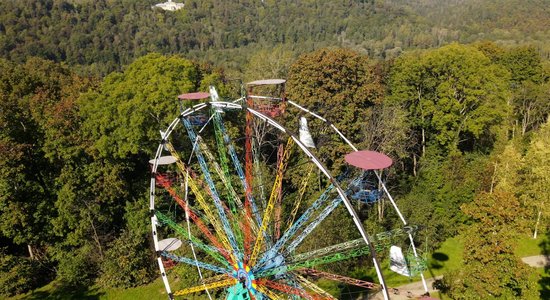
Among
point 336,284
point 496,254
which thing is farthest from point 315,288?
point 336,284

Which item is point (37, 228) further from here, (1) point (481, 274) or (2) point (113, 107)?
(1) point (481, 274)

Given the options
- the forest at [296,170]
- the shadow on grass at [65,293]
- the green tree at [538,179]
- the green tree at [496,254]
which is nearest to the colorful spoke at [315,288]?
the forest at [296,170]

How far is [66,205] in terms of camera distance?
29.8 m

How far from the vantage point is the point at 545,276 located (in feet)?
90.0

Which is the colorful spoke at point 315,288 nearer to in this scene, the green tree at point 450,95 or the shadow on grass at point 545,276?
the shadow on grass at point 545,276

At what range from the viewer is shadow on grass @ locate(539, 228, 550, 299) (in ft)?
83.6

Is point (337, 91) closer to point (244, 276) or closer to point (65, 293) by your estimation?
point (244, 276)

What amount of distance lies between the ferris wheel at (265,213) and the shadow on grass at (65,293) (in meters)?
5.81

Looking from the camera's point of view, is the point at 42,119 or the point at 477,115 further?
the point at 477,115

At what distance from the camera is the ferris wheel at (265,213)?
1480cm

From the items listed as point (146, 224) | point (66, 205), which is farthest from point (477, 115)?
point (66, 205)

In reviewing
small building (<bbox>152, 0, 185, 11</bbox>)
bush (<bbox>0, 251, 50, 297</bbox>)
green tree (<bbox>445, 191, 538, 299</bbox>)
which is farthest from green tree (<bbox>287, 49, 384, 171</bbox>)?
small building (<bbox>152, 0, 185, 11</bbox>)

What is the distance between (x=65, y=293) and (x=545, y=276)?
115 feet

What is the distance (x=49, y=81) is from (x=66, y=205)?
15.1 meters
